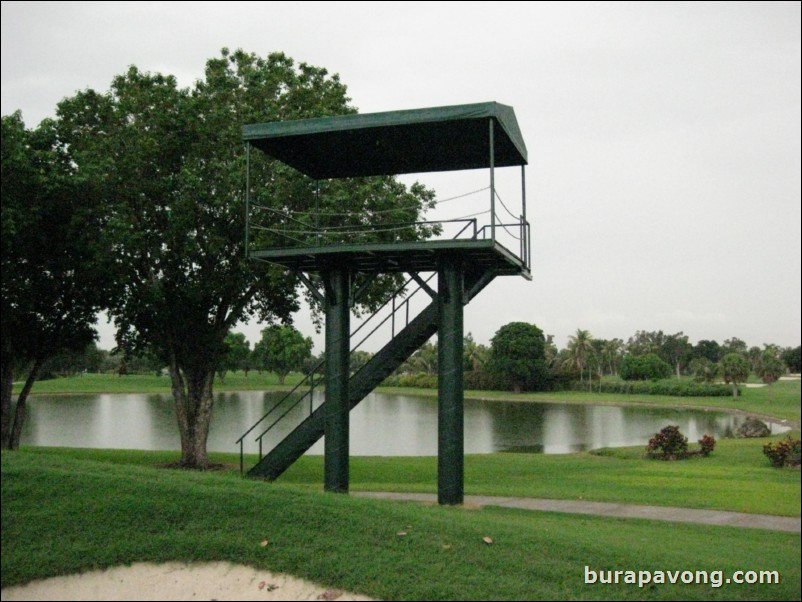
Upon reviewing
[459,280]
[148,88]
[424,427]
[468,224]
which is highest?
[148,88]

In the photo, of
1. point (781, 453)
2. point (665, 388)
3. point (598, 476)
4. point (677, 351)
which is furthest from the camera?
point (677, 351)

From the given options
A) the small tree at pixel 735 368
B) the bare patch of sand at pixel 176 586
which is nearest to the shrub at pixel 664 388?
the small tree at pixel 735 368

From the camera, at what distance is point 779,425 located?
48.0 metres

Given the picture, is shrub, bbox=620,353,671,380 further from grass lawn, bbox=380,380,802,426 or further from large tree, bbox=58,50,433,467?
large tree, bbox=58,50,433,467

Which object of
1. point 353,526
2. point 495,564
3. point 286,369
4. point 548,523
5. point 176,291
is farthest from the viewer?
point 286,369

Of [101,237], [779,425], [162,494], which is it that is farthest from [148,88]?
[779,425]

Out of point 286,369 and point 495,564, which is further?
point 286,369

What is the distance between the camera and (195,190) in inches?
890

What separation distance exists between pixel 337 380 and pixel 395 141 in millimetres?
4931

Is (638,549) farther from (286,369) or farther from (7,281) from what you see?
(286,369)

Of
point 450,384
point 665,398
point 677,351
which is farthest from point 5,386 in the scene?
Answer: point 677,351

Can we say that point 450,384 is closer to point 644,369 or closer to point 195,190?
point 195,190

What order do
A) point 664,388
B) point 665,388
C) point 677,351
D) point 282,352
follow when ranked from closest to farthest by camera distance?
point 665,388 → point 664,388 → point 282,352 → point 677,351

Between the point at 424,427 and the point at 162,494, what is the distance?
3987 cm
